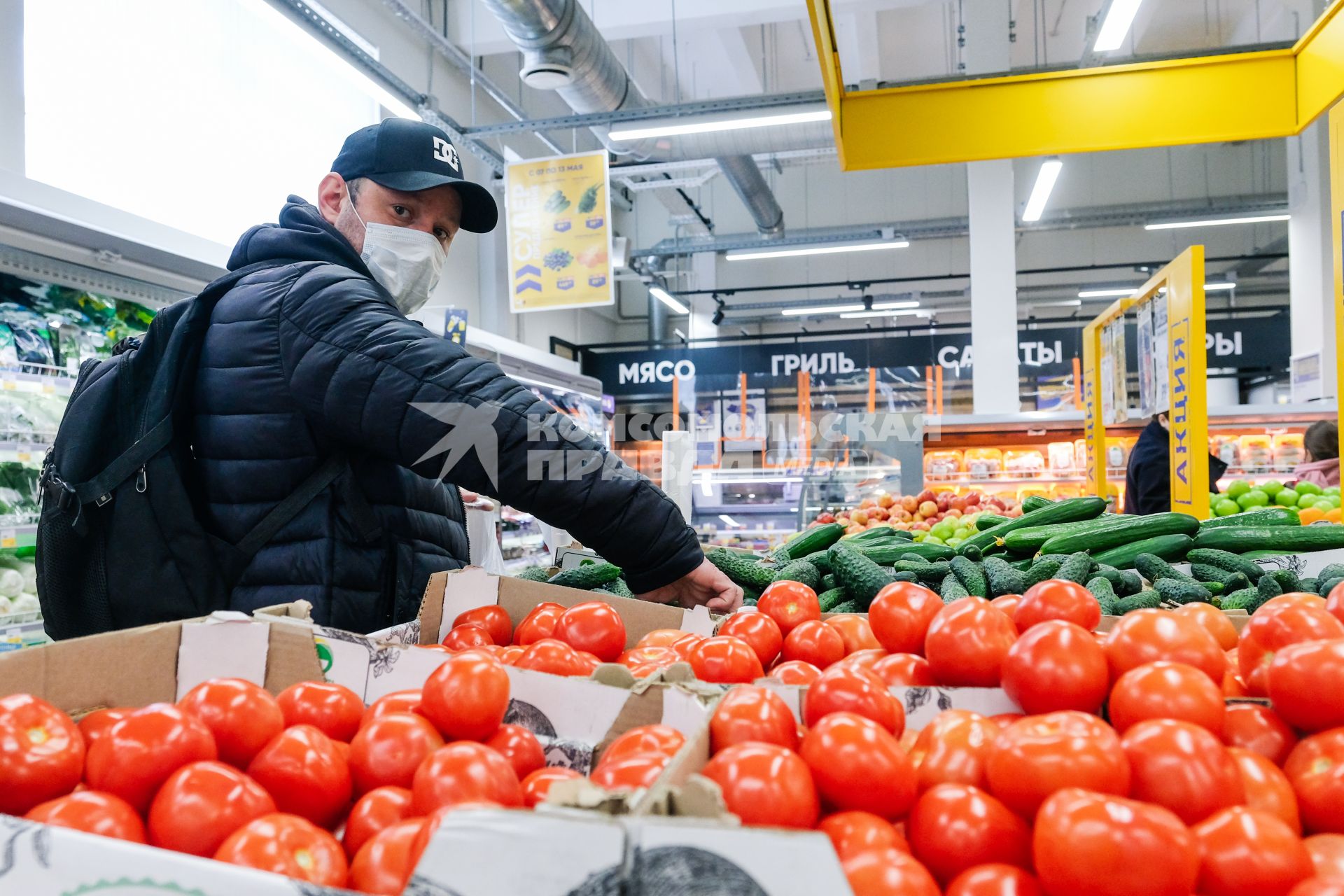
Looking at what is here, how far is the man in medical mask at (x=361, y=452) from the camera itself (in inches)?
63.7

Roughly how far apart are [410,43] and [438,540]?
8800 millimetres

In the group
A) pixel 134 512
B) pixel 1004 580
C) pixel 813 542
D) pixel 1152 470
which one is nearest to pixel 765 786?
pixel 134 512

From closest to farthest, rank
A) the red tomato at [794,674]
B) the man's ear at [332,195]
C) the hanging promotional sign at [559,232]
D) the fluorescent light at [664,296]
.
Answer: the red tomato at [794,674] → the man's ear at [332,195] → the hanging promotional sign at [559,232] → the fluorescent light at [664,296]

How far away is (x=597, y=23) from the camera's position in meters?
8.53

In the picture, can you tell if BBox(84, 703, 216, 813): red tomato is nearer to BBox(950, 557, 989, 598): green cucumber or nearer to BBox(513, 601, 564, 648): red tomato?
BBox(513, 601, 564, 648): red tomato

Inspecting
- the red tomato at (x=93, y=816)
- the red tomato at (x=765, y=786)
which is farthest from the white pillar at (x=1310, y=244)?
the red tomato at (x=93, y=816)

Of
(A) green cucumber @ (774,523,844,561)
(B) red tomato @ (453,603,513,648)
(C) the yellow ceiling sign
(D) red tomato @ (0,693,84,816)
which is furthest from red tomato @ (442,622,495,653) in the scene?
(C) the yellow ceiling sign

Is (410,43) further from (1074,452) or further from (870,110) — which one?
(1074,452)

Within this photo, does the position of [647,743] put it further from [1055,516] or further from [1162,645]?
[1055,516]

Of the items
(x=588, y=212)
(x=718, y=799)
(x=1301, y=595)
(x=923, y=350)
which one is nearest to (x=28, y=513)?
(x=718, y=799)

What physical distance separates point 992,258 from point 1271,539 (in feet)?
22.1

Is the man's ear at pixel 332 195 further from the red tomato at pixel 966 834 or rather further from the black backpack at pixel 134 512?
the red tomato at pixel 966 834

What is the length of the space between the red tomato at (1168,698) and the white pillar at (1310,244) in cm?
1036

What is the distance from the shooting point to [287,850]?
75 cm
